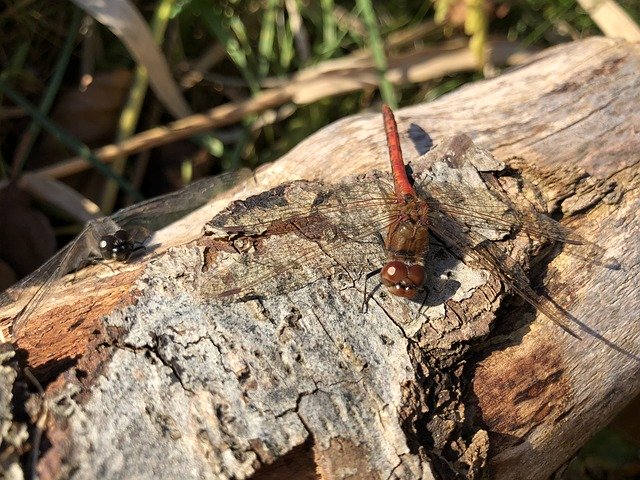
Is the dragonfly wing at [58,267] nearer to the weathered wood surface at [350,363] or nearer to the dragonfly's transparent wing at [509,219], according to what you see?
the weathered wood surface at [350,363]

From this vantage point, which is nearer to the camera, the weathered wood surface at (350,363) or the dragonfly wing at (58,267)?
the weathered wood surface at (350,363)

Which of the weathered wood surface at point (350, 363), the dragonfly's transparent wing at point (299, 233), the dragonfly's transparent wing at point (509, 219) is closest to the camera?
the weathered wood surface at point (350, 363)

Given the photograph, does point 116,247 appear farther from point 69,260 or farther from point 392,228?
point 392,228

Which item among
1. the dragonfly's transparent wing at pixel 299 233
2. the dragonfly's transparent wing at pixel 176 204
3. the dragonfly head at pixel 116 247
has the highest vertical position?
the dragonfly's transparent wing at pixel 176 204

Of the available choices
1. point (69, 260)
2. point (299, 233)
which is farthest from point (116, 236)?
point (299, 233)

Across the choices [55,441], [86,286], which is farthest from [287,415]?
[86,286]

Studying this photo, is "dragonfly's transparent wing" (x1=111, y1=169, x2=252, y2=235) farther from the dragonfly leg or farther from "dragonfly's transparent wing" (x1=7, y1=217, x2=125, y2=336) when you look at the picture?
the dragonfly leg

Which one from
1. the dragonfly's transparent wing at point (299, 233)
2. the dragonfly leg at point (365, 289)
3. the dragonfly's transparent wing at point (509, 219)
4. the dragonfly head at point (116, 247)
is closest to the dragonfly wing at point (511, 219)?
the dragonfly's transparent wing at point (509, 219)

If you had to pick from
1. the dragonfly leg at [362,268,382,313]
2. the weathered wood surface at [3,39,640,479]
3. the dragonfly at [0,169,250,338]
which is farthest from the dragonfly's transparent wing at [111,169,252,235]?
the dragonfly leg at [362,268,382,313]
